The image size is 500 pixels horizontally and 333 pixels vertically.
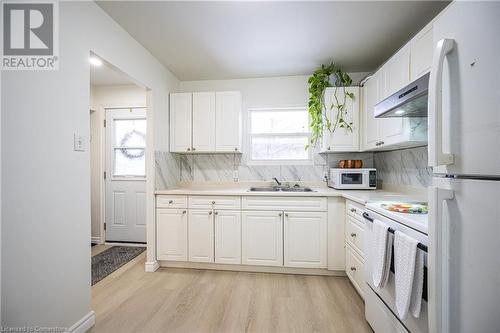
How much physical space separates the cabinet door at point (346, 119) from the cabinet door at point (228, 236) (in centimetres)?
145

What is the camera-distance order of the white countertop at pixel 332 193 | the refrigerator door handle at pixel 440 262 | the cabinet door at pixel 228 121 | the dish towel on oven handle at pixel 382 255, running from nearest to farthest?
1. the refrigerator door handle at pixel 440 262
2. the dish towel on oven handle at pixel 382 255
3. the white countertop at pixel 332 193
4. the cabinet door at pixel 228 121

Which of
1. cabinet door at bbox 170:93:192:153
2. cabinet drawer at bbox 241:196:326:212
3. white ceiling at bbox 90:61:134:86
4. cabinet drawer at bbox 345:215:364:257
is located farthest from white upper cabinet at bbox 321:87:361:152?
white ceiling at bbox 90:61:134:86

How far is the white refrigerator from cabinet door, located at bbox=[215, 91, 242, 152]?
7.46ft

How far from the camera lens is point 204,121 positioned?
2926 millimetres

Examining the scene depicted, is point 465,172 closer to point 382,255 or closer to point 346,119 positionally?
point 382,255

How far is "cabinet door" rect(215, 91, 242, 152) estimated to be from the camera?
9.44 ft

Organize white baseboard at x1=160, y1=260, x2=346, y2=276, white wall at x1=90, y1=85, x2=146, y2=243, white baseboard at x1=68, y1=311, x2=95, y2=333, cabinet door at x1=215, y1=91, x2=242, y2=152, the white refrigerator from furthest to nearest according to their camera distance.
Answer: white wall at x1=90, y1=85, x2=146, y2=243 → cabinet door at x1=215, y1=91, x2=242, y2=152 → white baseboard at x1=160, y1=260, x2=346, y2=276 → white baseboard at x1=68, y1=311, x2=95, y2=333 → the white refrigerator

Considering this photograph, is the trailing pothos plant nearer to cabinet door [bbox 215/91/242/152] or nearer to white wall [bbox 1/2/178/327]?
cabinet door [bbox 215/91/242/152]

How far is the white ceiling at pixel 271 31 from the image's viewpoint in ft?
5.77

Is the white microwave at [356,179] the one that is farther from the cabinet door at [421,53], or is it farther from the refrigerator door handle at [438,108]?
the refrigerator door handle at [438,108]

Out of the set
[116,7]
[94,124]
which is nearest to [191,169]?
[94,124]

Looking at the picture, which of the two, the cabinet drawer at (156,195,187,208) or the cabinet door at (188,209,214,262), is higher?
the cabinet drawer at (156,195,187,208)

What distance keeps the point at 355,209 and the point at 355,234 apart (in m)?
0.24

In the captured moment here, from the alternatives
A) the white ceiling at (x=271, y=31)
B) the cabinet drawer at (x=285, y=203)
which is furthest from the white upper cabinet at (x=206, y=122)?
the cabinet drawer at (x=285, y=203)
